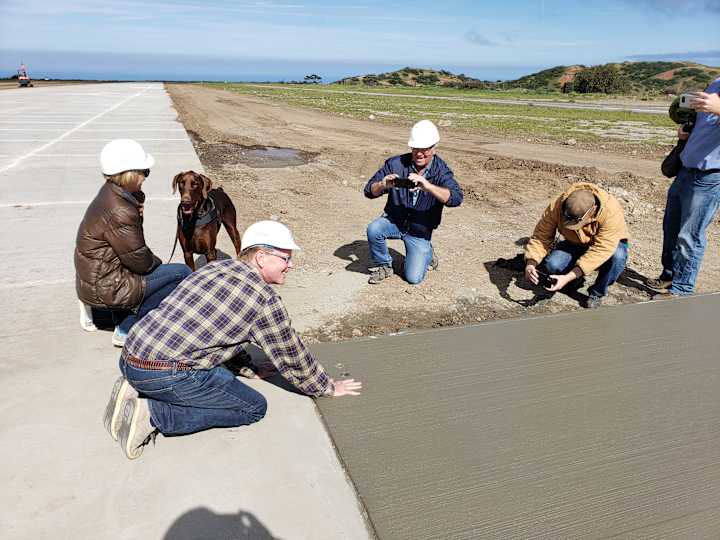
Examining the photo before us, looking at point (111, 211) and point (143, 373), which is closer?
point (143, 373)

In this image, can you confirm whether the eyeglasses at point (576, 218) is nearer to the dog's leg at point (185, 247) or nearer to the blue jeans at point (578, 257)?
the blue jeans at point (578, 257)

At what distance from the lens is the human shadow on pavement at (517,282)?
4312 millimetres

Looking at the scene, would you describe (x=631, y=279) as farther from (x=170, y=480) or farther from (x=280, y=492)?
(x=170, y=480)

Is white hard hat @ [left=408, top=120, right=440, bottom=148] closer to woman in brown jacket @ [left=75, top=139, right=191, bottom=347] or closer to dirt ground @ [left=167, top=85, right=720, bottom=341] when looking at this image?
dirt ground @ [left=167, top=85, right=720, bottom=341]

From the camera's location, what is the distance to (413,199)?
180 inches

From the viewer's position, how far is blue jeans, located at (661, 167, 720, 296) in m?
3.95

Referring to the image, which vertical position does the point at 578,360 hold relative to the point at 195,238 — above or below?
below

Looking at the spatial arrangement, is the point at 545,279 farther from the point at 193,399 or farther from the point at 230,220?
the point at 193,399

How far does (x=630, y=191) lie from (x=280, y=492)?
7819 mm

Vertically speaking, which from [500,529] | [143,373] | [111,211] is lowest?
[500,529]

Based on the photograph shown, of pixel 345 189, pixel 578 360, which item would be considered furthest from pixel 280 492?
pixel 345 189

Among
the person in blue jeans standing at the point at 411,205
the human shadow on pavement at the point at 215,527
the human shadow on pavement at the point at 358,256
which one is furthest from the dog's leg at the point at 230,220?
the human shadow on pavement at the point at 215,527

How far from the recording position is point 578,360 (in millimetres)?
3277

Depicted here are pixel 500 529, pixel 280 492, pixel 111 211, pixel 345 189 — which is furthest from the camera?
pixel 345 189
